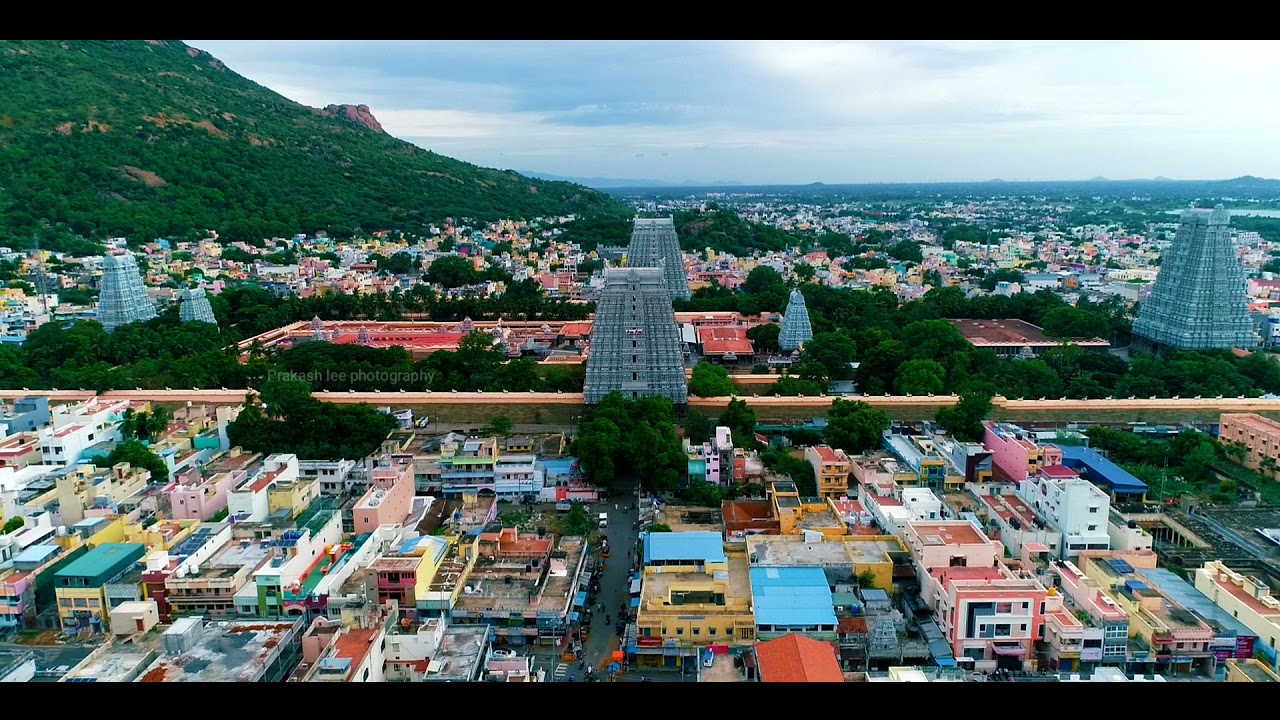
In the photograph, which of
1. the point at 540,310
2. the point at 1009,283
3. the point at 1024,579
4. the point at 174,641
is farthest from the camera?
the point at 1009,283

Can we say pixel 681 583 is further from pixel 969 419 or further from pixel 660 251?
pixel 660 251

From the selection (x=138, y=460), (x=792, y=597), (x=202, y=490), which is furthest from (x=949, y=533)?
(x=138, y=460)

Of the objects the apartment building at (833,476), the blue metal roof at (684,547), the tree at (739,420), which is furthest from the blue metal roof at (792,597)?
the tree at (739,420)

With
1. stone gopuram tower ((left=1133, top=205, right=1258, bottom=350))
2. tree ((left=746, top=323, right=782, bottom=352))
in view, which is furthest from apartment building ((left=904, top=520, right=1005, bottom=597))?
stone gopuram tower ((left=1133, top=205, right=1258, bottom=350))

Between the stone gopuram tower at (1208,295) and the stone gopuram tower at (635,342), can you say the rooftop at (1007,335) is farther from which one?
the stone gopuram tower at (635,342)
